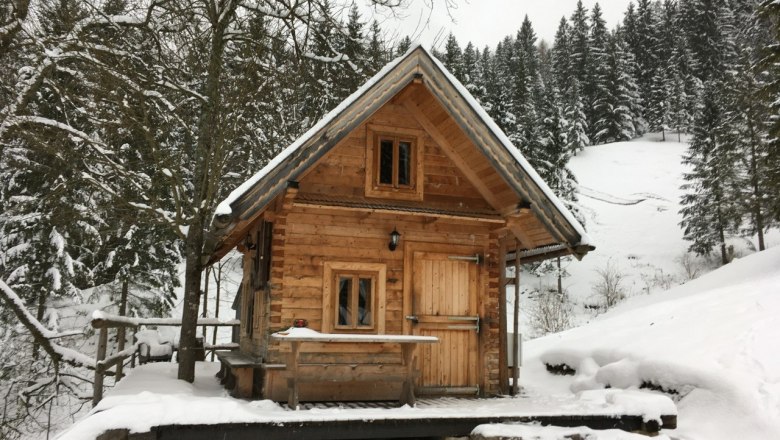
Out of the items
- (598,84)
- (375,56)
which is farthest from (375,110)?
(598,84)

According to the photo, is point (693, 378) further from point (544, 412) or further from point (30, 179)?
point (30, 179)

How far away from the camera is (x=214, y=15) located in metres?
11.2

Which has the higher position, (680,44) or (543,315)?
(680,44)

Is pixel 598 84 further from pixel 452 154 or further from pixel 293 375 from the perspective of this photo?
pixel 293 375

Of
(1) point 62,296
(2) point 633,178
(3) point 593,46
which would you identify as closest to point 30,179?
(1) point 62,296

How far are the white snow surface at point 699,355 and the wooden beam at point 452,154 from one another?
4036mm

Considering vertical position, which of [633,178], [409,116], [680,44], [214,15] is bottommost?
[409,116]

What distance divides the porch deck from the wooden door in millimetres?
979

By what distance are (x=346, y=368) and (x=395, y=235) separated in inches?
96.4

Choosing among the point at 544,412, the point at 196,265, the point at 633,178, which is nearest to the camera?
the point at 544,412

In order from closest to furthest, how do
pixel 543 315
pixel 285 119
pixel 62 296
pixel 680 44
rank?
pixel 285 119 < pixel 62 296 < pixel 543 315 < pixel 680 44

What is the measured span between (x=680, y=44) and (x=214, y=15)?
247ft

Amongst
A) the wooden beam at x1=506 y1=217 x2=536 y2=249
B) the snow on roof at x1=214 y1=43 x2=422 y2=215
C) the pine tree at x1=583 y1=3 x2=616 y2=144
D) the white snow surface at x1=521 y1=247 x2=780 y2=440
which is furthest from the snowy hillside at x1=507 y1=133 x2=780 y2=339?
the snow on roof at x1=214 y1=43 x2=422 y2=215

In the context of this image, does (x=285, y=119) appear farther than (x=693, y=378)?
Yes
